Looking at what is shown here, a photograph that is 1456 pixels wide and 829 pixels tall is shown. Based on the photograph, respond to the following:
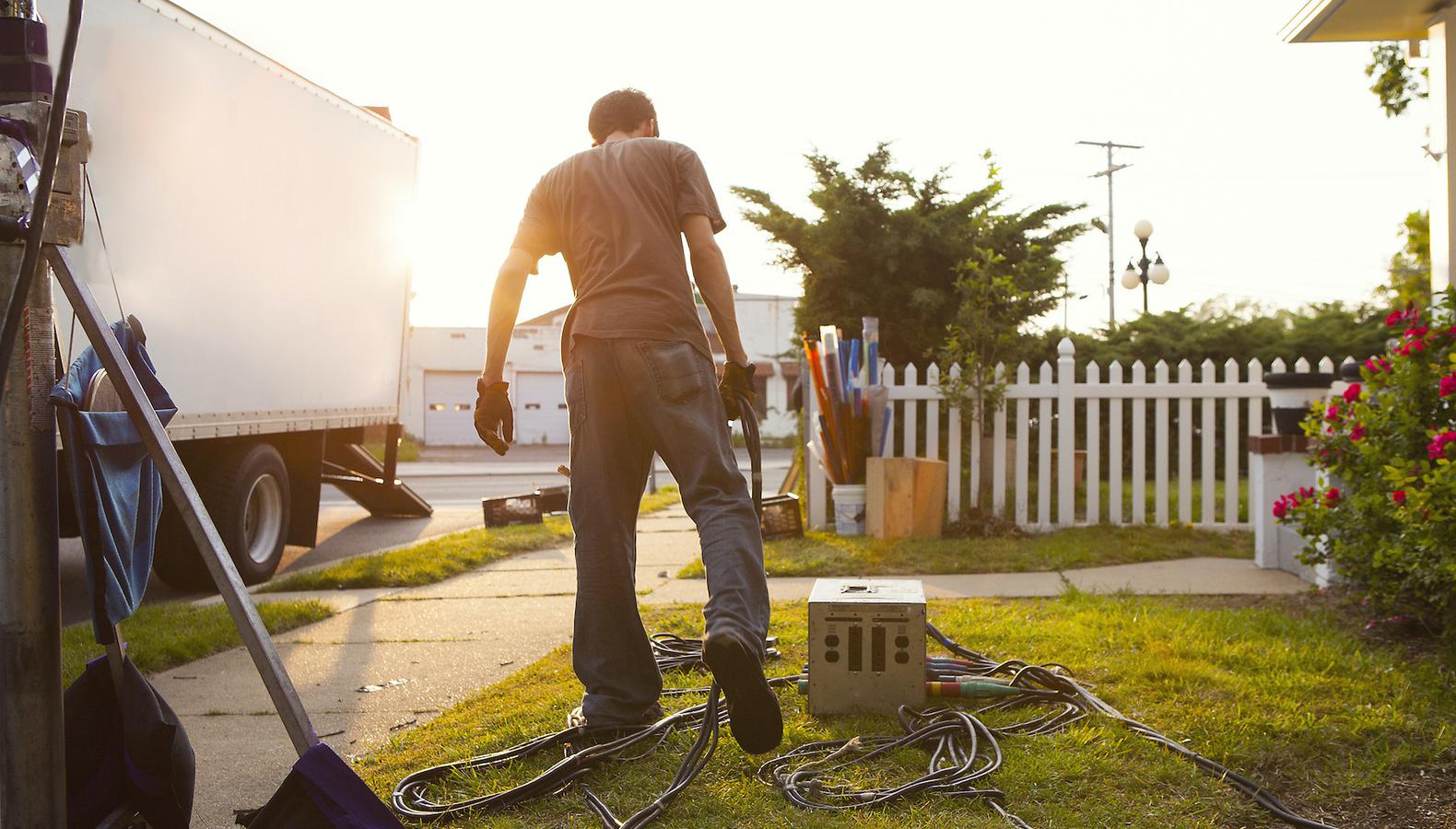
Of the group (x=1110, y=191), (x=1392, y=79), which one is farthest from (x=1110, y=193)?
(x=1392, y=79)

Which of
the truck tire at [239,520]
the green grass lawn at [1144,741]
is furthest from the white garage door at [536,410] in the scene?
the green grass lawn at [1144,741]

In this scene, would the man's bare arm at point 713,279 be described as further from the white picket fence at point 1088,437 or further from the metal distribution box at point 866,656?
the white picket fence at point 1088,437

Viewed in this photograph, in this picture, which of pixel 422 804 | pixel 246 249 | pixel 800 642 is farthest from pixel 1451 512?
pixel 246 249

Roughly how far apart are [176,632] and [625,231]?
10.8ft

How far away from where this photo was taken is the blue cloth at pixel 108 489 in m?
2.01

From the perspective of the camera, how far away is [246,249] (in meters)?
6.89

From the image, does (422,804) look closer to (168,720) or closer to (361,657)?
(168,720)

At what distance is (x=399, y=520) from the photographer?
11.1 metres

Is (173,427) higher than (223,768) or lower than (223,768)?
higher

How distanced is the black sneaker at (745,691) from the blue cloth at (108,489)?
1251mm

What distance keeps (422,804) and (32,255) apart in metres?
1.54

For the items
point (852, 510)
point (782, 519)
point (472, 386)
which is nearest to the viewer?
point (782, 519)

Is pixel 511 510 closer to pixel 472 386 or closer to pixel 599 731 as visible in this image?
pixel 599 731

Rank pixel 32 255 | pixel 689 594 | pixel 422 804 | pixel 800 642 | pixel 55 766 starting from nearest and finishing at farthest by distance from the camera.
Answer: pixel 32 255 < pixel 55 766 < pixel 422 804 < pixel 800 642 < pixel 689 594
